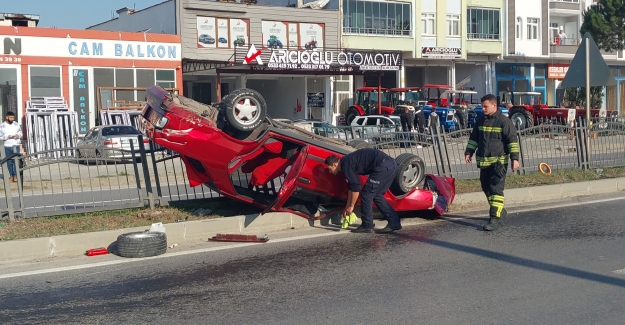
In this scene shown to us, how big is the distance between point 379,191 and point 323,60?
27263 millimetres

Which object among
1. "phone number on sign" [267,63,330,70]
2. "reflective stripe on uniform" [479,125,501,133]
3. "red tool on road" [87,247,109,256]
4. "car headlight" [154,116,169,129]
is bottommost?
"red tool on road" [87,247,109,256]

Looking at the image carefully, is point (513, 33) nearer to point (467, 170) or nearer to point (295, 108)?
point (295, 108)

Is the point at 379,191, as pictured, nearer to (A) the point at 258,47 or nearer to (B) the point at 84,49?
(B) the point at 84,49

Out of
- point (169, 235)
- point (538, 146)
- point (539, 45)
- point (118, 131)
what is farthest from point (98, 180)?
point (539, 45)

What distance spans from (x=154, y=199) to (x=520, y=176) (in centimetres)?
716

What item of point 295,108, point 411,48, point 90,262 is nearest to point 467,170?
point 90,262

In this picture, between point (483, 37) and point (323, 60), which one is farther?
point (483, 37)

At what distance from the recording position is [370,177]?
9.07 metres

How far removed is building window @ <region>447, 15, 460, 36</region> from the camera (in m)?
45.8

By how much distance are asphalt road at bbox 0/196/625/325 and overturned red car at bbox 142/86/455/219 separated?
73cm

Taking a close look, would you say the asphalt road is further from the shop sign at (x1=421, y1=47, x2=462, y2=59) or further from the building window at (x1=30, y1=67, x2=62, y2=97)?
the shop sign at (x1=421, y1=47, x2=462, y2=59)

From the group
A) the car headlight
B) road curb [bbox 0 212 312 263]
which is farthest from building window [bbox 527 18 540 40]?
the car headlight

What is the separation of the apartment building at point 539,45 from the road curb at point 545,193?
36.5 metres

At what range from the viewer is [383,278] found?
6992 mm
